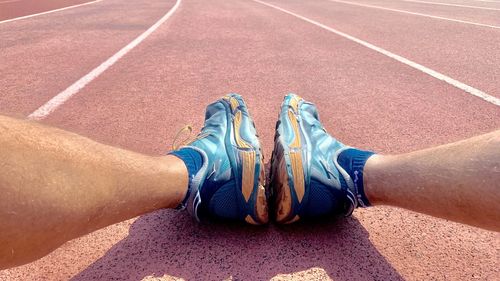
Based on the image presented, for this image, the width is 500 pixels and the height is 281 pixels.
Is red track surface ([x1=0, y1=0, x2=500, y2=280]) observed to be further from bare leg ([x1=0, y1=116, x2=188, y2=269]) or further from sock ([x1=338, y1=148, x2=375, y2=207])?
bare leg ([x1=0, y1=116, x2=188, y2=269])

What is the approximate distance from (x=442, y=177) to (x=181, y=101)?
2.85 metres

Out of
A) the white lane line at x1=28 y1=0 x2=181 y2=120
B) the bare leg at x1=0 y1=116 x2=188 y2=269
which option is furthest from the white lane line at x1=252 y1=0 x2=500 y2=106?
the white lane line at x1=28 y1=0 x2=181 y2=120

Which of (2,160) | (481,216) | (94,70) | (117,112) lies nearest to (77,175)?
(2,160)

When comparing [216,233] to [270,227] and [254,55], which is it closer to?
[270,227]

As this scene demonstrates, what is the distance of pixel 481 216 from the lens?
1296 millimetres

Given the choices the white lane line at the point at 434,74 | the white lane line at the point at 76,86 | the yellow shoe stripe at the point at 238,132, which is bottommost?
the white lane line at the point at 76,86

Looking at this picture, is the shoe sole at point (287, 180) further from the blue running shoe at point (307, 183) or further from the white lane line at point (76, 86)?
Result: the white lane line at point (76, 86)

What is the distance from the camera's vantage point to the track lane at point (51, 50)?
4.01m

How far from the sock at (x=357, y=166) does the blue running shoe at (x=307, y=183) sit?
2 cm

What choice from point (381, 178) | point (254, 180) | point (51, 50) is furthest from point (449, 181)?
point (51, 50)

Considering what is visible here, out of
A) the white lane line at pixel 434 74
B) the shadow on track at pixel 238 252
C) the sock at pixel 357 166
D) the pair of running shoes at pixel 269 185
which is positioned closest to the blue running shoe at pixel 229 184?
the pair of running shoes at pixel 269 185

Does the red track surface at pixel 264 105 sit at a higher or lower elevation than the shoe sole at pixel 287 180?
lower

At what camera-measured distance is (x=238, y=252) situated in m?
1.70

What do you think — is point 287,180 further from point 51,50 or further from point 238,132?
point 51,50
